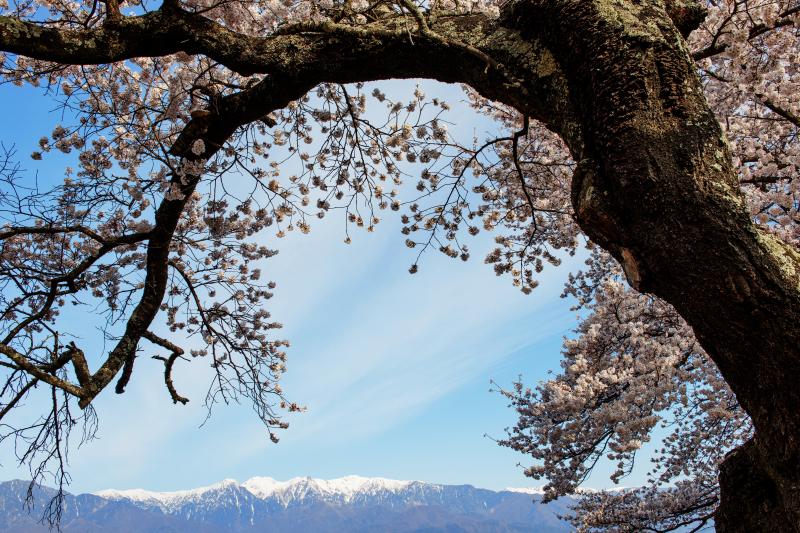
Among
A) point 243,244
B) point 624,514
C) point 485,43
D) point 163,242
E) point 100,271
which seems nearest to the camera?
point 485,43

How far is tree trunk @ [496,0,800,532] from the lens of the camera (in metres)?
1.90

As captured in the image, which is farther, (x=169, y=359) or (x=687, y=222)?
(x=169, y=359)

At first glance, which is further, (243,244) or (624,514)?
(624,514)

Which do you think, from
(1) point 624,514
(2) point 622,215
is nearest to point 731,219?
(2) point 622,215

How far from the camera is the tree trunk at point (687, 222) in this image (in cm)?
190

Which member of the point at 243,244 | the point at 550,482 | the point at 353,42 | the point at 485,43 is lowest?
the point at 550,482

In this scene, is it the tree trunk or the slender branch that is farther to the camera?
the slender branch

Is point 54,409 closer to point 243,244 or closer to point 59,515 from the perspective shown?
point 59,515

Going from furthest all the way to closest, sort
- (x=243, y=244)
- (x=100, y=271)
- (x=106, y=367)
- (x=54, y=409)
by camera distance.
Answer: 1. (x=243, y=244)
2. (x=100, y=271)
3. (x=54, y=409)
4. (x=106, y=367)

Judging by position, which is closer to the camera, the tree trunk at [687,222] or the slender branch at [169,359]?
the tree trunk at [687,222]

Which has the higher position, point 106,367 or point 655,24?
point 655,24

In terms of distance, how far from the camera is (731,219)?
1.98m

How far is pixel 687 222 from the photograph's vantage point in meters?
2.01

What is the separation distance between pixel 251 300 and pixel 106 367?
14.3ft
